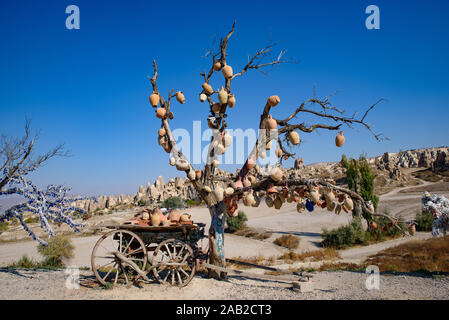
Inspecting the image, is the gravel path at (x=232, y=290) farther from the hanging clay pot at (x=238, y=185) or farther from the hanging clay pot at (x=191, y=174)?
the hanging clay pot at (x=191, y=174)

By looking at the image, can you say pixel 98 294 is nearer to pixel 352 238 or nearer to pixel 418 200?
pixel 352 238

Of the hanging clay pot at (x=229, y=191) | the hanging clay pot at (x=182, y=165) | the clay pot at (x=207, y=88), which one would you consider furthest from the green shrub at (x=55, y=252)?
the clay pot at (x=207, y=88)

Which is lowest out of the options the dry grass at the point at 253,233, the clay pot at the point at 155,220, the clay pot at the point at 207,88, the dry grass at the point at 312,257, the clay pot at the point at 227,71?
the dry grass at the point at 253,233

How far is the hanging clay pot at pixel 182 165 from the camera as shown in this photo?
279 inches

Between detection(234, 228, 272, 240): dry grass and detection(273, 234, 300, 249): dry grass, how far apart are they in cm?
161

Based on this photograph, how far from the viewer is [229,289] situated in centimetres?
691

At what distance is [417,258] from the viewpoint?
37.1ft

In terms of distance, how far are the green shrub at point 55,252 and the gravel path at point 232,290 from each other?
4866mm

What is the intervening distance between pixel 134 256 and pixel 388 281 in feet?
22.3

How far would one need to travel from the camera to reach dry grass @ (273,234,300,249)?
680 inches

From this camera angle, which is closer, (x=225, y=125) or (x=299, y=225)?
(x=225, y=125)
